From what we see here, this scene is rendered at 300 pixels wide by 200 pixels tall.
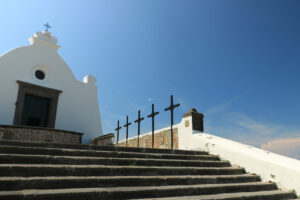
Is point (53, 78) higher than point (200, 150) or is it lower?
higher

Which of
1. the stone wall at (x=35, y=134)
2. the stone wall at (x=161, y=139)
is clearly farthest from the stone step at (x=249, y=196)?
the stone wall at (x=35, y=134)

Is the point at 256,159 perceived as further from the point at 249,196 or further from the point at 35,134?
the point at 35,134

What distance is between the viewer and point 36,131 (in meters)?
7.21

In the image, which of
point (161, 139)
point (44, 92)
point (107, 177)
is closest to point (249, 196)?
point (107, 177)

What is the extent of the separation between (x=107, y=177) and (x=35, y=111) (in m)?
8.20

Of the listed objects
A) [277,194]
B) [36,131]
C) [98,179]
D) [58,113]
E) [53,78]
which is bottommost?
[277,194]

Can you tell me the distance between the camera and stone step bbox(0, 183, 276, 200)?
90.4 inches

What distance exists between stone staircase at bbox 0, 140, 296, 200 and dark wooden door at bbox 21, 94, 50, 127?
6.65m

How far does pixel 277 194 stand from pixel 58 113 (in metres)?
9.31

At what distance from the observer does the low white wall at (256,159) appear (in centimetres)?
394

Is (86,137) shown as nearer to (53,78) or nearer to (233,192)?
(53,78)

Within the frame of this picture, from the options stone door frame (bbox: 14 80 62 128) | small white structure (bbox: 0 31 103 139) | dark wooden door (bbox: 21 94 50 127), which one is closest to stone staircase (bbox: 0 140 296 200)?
stone door frame (bbox: 14 80 62 128)

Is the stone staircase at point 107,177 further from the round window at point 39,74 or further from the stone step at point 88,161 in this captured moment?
the round window at point 39,74

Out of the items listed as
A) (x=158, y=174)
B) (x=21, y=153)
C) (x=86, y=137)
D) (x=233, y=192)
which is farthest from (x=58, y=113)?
(x=233, y=192)
